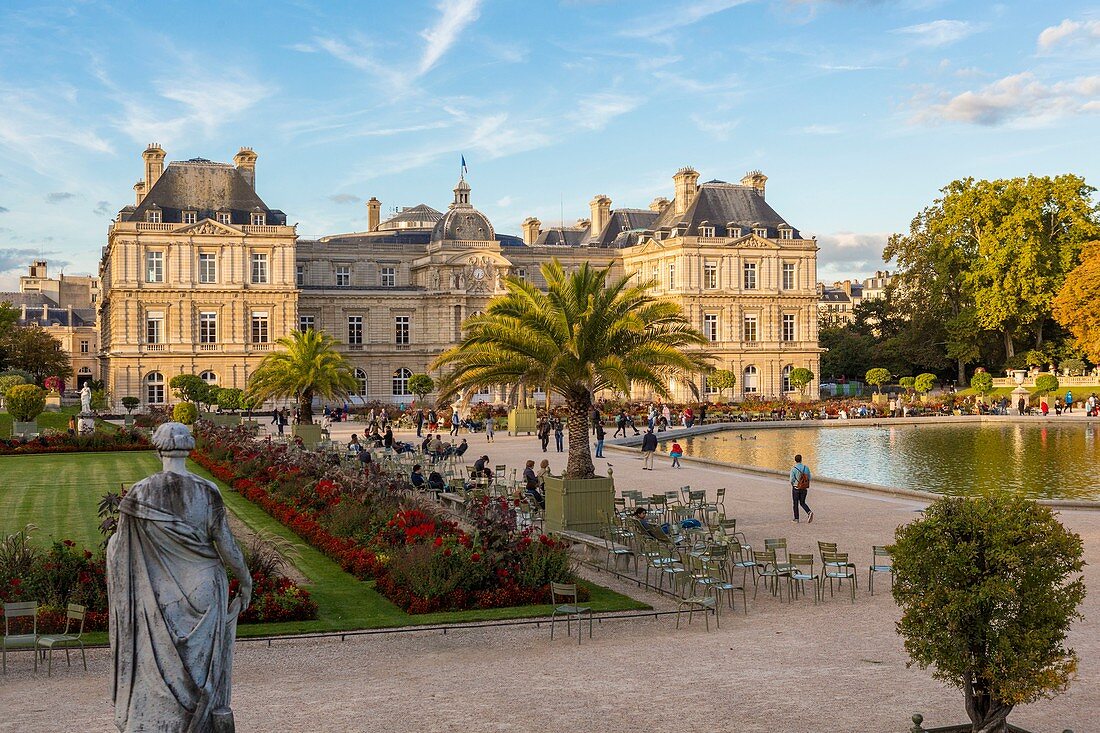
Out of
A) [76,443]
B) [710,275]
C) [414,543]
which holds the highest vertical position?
[710,275]

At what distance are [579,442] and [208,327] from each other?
45.5 m

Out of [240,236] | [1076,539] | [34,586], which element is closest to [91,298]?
[240,236]

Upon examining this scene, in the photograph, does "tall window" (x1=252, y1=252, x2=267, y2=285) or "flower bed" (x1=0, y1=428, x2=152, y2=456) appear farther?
"tall window" (x1=252, y1=252, x2=267, y2=285)

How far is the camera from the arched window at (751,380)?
7231 cm

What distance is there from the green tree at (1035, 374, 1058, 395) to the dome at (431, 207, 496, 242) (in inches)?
1301

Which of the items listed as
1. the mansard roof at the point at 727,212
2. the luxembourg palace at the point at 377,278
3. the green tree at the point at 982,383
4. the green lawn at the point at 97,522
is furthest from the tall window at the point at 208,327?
the green tree at the point at 982,383

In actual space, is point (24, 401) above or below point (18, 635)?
above

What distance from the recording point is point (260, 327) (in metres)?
64.6

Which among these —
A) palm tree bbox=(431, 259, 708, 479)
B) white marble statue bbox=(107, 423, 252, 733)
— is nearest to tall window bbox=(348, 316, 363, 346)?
palm tree bbox=(431, 259, 708, 479)

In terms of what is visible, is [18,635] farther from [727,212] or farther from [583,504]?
[727,212]

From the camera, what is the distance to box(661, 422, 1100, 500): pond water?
28.7 meters

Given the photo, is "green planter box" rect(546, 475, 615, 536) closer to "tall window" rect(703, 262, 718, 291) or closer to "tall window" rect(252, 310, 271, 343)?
"tall window" rect(252, 310, 271, 343)

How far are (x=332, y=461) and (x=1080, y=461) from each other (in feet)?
71.7

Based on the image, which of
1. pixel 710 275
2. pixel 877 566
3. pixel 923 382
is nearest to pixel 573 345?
pixel 877 566
